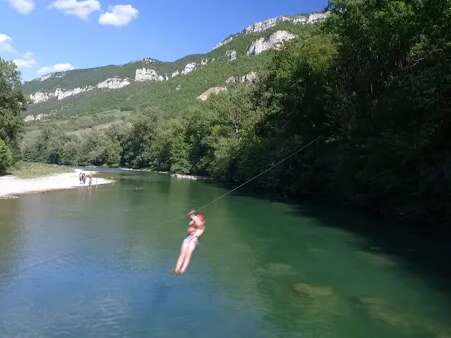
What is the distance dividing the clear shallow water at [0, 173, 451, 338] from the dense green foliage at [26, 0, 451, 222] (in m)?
4.94

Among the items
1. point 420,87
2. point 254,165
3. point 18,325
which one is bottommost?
point 18,325

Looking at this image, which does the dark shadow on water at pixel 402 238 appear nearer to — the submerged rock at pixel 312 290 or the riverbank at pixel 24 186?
the submerged rock at pixel 312 290

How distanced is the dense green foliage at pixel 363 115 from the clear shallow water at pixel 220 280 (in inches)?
194

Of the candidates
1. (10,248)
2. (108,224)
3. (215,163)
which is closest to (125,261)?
(10,248)

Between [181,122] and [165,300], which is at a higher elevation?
[181,122]

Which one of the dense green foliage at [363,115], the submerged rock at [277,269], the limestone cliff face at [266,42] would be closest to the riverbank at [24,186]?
the dense green foliage at [363,115]

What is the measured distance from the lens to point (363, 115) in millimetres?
43562

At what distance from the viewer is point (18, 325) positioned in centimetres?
1486

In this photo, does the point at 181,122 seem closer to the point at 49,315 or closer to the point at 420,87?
the point at 420,87

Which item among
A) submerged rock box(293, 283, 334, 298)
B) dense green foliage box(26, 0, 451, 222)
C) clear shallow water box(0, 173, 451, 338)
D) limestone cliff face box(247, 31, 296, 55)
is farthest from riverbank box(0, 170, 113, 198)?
limestone cliff face box(247, 31, 296, 55)

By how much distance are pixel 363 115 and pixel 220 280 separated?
2728cm

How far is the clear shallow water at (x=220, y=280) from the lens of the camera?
1564 centimetres

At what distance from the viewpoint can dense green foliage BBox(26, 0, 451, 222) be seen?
33.7m

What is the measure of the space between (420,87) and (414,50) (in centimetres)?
561
